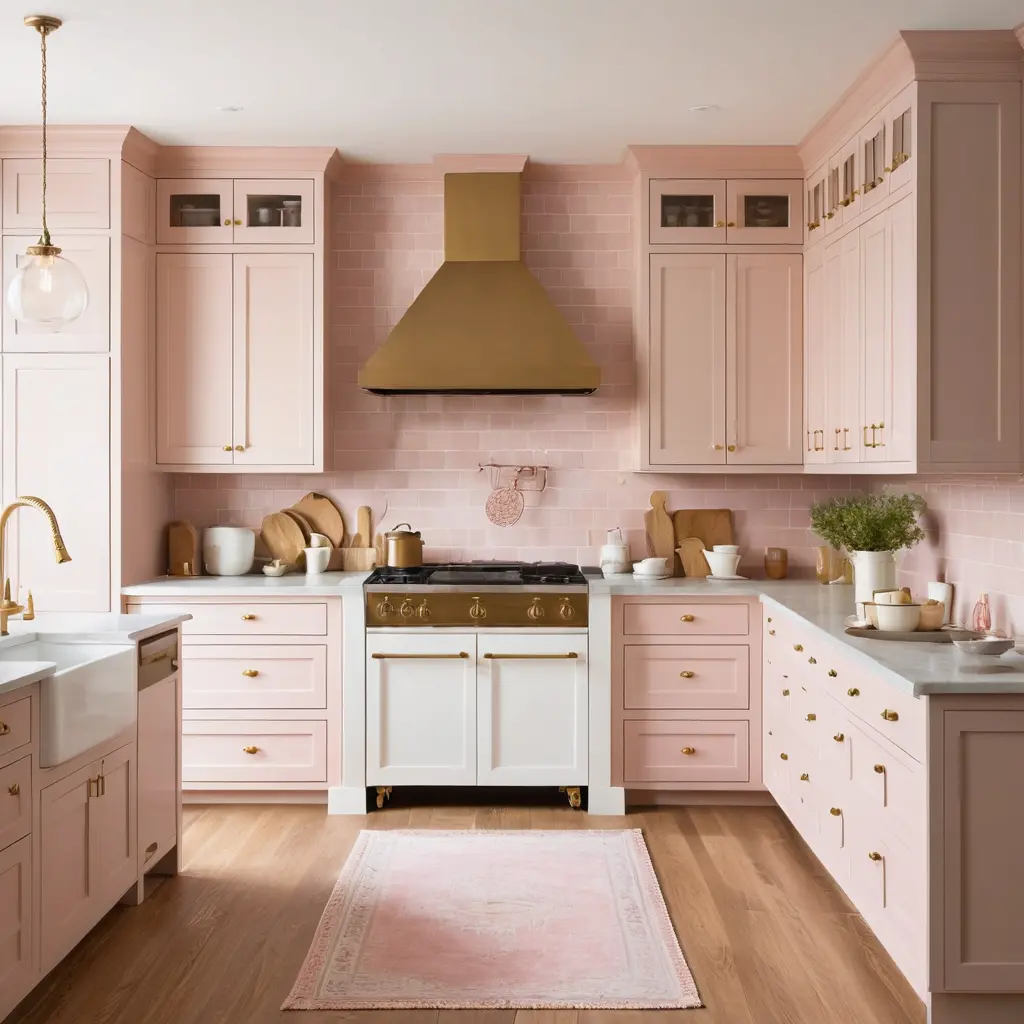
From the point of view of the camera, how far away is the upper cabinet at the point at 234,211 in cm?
462

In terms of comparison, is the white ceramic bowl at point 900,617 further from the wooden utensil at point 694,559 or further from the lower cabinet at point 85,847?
the lower cabinet at point 85,847

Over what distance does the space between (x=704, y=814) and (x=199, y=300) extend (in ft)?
9.99

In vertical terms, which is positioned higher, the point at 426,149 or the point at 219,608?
the point at 426,149

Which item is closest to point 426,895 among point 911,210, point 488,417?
point 488,417

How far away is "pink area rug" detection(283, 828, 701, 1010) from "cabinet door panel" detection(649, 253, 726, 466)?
5.74ft

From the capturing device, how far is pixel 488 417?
496 cm

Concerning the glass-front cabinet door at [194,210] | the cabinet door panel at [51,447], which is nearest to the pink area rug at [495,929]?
the cabinet door panel at [51,447]

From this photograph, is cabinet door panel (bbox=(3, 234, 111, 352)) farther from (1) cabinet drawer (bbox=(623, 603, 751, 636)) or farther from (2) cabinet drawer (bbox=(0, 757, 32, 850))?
(1) cabinet drawer (bbox=(623, 603, 751, 636))

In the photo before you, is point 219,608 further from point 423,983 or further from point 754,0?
point 754,0

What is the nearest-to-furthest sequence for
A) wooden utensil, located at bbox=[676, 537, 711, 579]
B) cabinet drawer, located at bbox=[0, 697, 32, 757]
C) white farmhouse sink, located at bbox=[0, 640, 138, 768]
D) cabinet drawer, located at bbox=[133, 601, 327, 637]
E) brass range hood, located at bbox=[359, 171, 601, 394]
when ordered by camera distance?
cabinet drawer, located at bbox=[0, 697, 32, 757] → white farmhouse sink, located at bbox=[0, 640, 138, 768] → cabinet drawer, located at bbox=[133, 601, 327, 637] → brass range hood, located at bbox=[359, 171, 601, 394] → wooden utensil, located at bbox=[676, 537, 711, 579]

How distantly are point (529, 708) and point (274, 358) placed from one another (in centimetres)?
185

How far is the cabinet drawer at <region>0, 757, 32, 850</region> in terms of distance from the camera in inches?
97.0

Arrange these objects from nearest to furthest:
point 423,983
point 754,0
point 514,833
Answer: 1. point 423,983
2. point 754,0
3. point 514,833

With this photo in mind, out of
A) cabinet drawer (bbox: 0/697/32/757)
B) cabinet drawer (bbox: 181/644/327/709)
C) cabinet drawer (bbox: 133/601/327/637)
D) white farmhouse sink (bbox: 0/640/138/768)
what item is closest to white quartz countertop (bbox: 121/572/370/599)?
cabinet drawer (bbox: 133/601/327/637)
